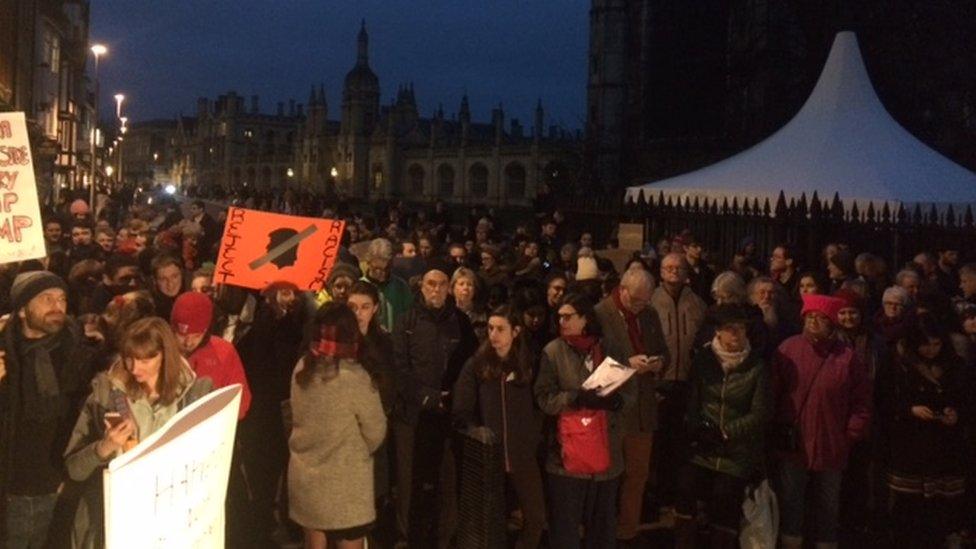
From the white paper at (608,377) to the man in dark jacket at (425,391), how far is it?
48.6 inches

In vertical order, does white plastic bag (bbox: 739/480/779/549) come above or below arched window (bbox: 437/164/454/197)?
below

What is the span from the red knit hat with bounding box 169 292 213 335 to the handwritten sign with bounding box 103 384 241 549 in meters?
2.14

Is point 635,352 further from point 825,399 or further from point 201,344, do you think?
point 201,344

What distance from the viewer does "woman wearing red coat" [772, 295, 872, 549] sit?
244 inches

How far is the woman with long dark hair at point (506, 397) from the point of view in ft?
19.8

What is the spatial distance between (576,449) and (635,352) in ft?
3.53

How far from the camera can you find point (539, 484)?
622 centimetres

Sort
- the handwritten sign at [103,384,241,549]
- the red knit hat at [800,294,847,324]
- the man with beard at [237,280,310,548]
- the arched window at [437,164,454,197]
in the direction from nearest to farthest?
the handwritten sign at [103,384,241,549]
the red knit hat at [800,294,847,324]
the man with beard at [237,280,310,548]
the arched window at [437,164,454,197]

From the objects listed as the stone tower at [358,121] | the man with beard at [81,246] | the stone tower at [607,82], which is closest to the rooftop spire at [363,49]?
the stone tower at [358,121]

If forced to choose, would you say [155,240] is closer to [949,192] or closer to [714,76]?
[949,192]

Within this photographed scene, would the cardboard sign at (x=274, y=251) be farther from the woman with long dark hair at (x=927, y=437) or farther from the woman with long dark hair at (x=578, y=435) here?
the woman with long dark hair at (x=927, y=437)

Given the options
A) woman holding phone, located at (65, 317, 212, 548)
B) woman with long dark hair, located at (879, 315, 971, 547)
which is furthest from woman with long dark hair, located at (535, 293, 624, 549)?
woman holding phone, located at (65, 317, 212, 548)

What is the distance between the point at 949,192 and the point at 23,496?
12.9 metres

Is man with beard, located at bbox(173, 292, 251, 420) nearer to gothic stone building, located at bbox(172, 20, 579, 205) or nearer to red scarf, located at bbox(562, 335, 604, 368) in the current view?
red scarf, located at bbox(562, 335, 604, 368)
